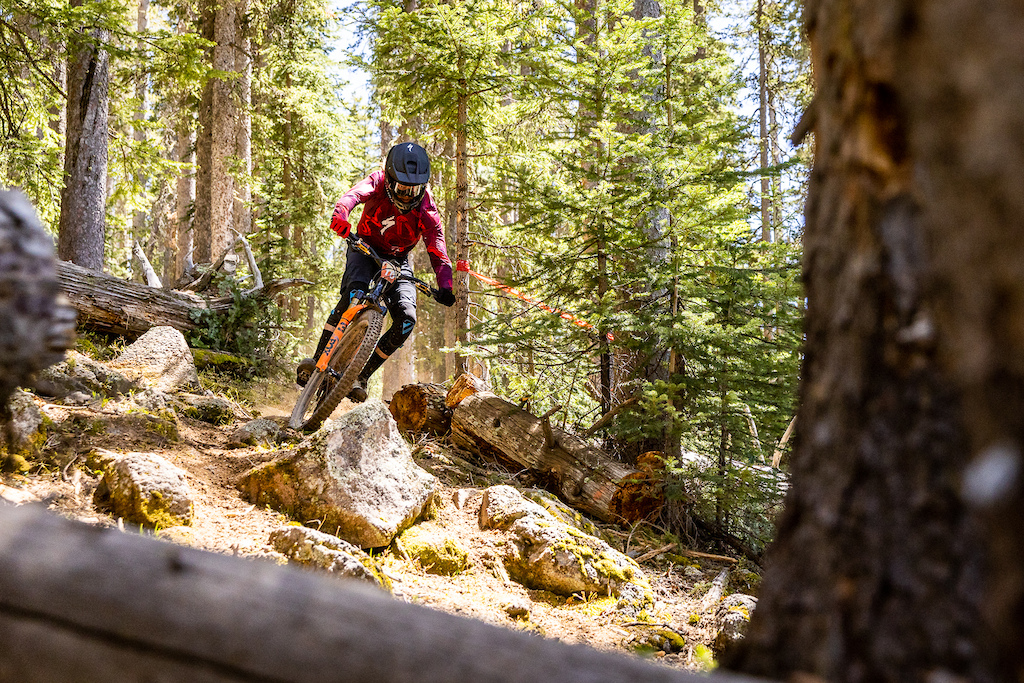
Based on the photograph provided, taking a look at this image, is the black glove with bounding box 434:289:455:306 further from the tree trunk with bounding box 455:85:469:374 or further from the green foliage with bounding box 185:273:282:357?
the green foliage with bounding box 185:273:282:357

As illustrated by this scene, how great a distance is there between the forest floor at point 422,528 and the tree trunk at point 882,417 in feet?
5.03

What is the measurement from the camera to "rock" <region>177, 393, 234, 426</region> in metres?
5.66

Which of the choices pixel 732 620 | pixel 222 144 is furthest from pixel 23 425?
pixel 222 144

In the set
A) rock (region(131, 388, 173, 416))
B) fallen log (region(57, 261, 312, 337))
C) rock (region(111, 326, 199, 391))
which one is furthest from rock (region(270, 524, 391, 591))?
fallen log (region(57, 261, 312, 337))

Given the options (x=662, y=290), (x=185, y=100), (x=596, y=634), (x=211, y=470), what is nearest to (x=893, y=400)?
(x=596, y=634)

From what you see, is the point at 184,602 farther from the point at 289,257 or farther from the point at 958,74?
the point at 289,257

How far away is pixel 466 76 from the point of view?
8.06 meters

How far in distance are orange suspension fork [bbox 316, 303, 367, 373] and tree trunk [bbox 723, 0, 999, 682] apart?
4.46 metres

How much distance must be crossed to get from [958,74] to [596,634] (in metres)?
3.33

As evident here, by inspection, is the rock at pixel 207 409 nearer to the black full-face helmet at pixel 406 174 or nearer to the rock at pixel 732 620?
the black full-face helmet at pixel 406 174

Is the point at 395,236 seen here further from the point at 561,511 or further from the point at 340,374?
the point at 561,511

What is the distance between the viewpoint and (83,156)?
7785mm

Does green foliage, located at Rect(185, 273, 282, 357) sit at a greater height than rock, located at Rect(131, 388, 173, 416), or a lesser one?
greater

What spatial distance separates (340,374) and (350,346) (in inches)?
12.1
